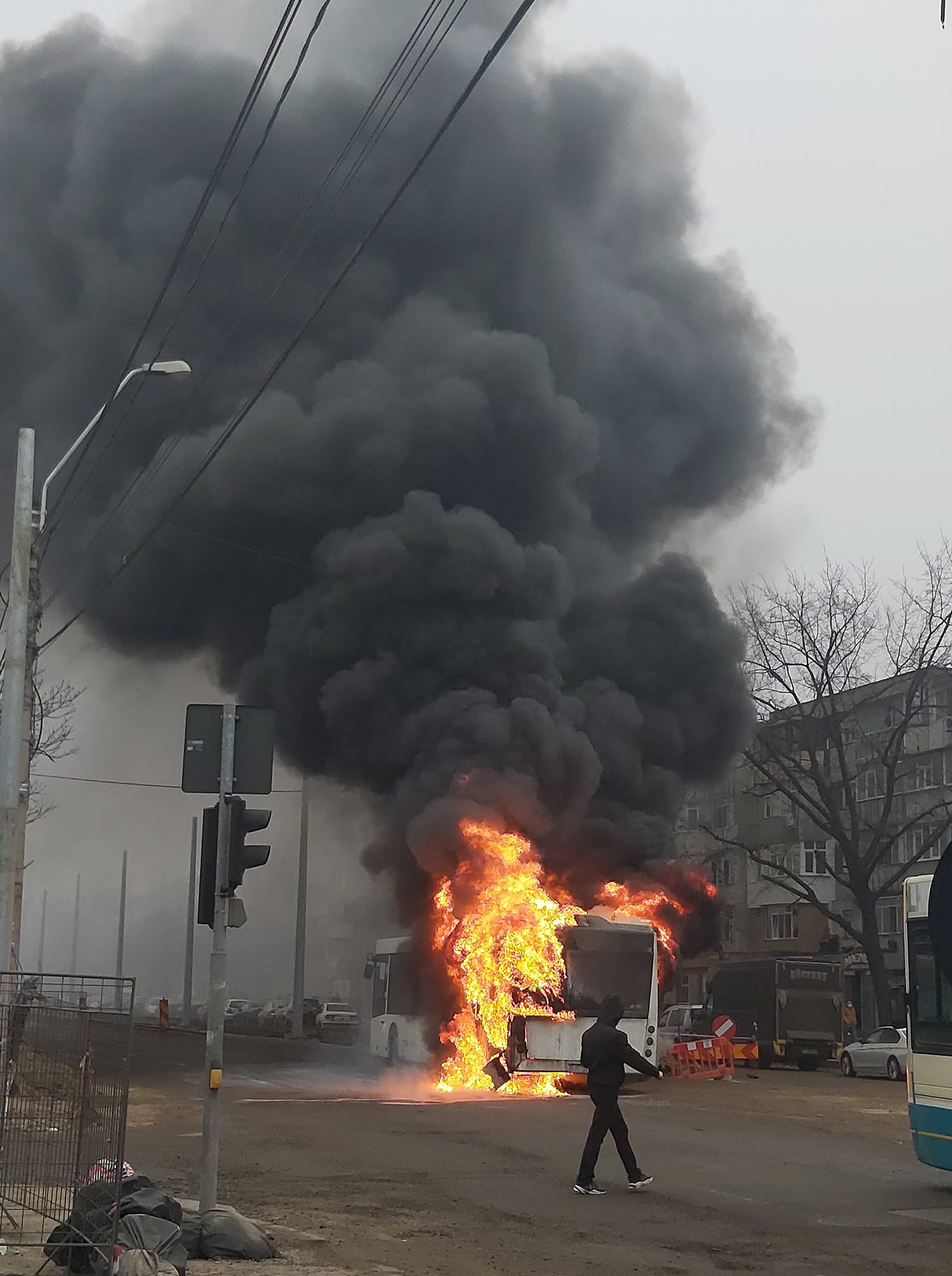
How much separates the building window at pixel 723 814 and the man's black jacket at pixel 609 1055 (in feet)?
159

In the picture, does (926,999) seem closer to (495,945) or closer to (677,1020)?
(495,945)

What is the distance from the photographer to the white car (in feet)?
99.7

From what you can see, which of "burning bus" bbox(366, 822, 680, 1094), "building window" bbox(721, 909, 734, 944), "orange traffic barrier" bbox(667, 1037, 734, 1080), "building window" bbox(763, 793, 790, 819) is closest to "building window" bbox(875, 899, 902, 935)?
"building window" bbox(763, 793, 790, 819)

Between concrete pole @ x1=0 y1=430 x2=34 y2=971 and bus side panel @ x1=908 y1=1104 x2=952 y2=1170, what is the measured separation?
8.99 meters

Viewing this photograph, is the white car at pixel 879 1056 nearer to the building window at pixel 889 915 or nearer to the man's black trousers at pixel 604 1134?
the building window at pixel 889 915

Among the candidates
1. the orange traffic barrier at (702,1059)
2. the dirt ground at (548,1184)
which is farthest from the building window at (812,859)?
the dirt ground at (548,1184)

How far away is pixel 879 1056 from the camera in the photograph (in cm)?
3089

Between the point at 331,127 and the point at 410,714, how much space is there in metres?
11.6

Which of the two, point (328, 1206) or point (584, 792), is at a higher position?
point (584, 792)

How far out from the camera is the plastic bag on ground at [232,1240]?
805 cm

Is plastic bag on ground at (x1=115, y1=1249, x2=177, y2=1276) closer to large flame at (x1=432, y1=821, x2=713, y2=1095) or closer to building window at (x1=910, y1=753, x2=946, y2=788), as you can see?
large flame at (x1=432, y1=821, x2=713, y2=1095)

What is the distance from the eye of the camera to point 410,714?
2720 cm

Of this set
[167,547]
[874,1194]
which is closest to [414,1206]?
[874,1194]

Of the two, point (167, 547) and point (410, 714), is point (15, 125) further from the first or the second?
point (410, 714)
